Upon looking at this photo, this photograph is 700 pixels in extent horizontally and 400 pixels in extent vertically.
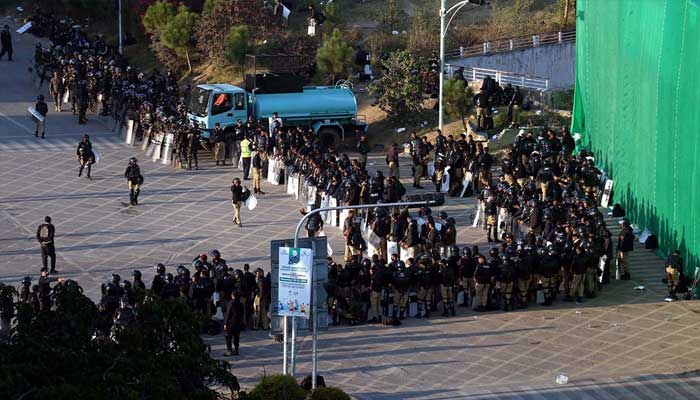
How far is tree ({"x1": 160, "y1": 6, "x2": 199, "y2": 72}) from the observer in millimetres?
46906

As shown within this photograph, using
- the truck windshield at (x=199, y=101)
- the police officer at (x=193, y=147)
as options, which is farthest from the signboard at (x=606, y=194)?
the truck windshield at (x=199, y=101)

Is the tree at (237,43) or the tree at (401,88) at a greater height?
the tree at (237,43)

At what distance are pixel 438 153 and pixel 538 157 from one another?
105 inches

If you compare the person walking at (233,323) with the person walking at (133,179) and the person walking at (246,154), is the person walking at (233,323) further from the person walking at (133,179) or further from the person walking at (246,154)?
the person walking at (246,154)

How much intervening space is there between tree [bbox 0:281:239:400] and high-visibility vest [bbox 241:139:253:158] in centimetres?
1951

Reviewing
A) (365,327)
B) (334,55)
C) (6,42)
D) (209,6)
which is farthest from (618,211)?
(6,42)

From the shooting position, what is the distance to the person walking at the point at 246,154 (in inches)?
1374

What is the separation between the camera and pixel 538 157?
3322cm

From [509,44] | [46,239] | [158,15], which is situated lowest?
[46,239]

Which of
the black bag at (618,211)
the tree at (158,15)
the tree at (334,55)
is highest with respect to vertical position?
the tree at (158,15)

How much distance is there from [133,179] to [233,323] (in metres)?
10.0

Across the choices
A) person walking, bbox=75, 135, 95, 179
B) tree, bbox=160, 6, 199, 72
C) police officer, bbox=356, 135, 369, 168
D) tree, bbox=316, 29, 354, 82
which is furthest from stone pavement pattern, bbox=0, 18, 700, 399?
tree, bbox=160, 6, 199, 72

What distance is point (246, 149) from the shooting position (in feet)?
115

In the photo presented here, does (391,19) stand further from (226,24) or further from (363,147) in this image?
(363,147)
